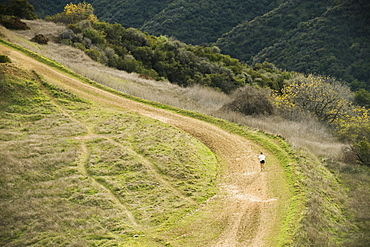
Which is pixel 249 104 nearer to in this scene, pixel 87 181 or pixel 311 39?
pixel 87 181

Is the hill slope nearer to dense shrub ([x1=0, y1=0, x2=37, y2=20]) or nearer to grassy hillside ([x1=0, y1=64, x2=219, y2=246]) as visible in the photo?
dense shrub ([x1=0, y1=0, x2=37, y2=20])

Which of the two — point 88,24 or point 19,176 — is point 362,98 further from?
point 19,176

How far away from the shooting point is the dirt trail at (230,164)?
37.3ft

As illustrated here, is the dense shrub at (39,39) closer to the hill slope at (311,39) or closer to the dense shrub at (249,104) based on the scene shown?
the dense shrub at (249,104)

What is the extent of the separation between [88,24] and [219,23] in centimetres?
4848

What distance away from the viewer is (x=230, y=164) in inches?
669

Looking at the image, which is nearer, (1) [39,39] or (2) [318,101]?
(2) [318,101]

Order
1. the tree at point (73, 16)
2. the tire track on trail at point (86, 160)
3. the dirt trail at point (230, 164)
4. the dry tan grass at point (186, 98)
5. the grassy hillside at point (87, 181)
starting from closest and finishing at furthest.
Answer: the grassy hillside at point (87, 181)
the dirt trail at point (230, 164)
the tire track on trail at point (86, 160)
the dry tan grass at point (186, 98)
the tree at point (73, 16)

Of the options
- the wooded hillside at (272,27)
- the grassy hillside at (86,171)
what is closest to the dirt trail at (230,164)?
the grassy hillside at (86,171)

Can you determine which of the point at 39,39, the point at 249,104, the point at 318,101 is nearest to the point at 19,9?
the point at 39,39

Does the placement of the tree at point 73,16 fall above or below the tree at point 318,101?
above

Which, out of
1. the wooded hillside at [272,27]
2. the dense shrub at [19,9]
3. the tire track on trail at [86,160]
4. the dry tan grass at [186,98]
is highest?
the wooded hillside at [272,27]

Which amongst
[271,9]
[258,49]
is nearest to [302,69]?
[258,49]

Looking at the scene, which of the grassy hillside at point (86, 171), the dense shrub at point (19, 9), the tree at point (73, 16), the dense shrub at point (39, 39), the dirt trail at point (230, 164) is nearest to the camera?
the grassy hillside at point (86, 171)
